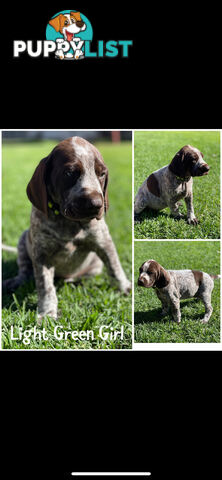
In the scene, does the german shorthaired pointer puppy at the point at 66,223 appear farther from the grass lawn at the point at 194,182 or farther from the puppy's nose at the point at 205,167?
the puppy's nose at the point at 205,167

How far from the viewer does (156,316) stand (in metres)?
3.61

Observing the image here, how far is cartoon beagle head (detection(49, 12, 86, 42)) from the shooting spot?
126 inches

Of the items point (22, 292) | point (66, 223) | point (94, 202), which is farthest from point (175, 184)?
point (22, 292)

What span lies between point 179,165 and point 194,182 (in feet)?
0.65

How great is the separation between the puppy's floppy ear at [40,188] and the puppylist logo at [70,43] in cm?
83

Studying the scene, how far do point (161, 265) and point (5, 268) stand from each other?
7.66 ft

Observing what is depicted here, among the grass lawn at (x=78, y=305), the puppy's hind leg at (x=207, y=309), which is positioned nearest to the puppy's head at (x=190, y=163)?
the grass lawn at (x=78, y=305)

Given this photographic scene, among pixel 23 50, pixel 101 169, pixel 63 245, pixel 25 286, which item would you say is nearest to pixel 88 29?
pixel 23 50

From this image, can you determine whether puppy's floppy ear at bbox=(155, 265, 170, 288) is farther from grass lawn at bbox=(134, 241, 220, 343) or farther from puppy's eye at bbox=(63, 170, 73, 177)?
puppy's eye at bbox=(63, 170, 73, 177)

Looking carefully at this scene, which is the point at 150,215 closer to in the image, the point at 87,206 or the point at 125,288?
the point at 87,206

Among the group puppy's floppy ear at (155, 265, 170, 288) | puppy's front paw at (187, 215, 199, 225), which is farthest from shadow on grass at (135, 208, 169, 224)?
puppy's floppy ear at (155, 265, 170, 288)

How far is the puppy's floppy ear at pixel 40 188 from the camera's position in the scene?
11.6 feet

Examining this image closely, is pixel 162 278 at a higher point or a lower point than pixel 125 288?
higher

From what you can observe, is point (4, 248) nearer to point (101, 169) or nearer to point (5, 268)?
point (5, 268)
